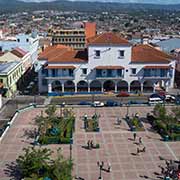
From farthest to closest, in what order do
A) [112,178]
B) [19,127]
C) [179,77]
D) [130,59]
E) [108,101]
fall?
[179,77] < [130,59] < [108,101] < [19,127] < [112,178]

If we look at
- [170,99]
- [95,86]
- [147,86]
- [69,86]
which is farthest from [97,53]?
[170,99]

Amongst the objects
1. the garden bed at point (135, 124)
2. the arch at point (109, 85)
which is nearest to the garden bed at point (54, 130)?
the garden bed at point (135, 124)

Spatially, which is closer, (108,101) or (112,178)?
(112,178)

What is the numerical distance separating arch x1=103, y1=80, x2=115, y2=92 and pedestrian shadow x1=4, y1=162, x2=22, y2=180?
123 ft

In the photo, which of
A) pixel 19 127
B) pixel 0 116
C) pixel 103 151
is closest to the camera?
pixel 103 151

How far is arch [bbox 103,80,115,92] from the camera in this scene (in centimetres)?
7645

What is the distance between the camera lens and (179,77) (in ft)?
273

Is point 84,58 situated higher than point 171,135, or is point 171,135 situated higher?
point 84,58

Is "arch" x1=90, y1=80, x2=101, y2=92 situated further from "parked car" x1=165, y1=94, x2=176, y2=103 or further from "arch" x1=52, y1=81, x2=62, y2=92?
"parked car" x1=165, y1=94, x2=176, y2=103

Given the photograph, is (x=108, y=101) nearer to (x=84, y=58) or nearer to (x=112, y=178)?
(x=84, y=58)

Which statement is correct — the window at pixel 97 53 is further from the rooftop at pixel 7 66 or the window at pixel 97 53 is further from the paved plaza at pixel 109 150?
the paved plaza at pixel 109 150

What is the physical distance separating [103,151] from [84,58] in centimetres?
3192

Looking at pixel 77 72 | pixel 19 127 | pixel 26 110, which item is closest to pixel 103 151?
pixel 19 127

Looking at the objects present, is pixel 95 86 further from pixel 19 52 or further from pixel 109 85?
pixel 19 52
